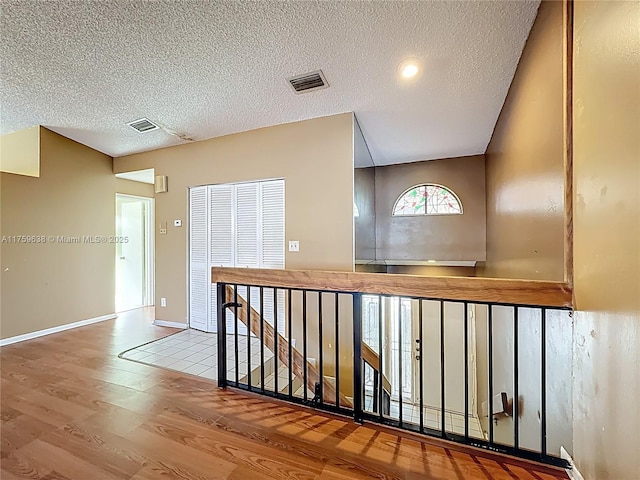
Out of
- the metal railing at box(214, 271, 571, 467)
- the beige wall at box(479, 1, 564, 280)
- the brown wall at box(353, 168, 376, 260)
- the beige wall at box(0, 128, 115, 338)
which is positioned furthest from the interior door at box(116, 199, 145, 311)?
the beige wall at box(479, 1, 564, 280)

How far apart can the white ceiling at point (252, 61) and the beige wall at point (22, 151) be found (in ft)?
0.50

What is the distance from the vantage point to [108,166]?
4.47 meters

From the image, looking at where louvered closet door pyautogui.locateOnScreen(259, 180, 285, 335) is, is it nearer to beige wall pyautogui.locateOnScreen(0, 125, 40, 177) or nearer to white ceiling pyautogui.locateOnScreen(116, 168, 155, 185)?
white ceiling pyautogui.locateOnScreen(116, 168, 155, 185)

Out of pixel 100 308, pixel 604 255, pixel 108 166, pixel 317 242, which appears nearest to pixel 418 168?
pixel 317 242

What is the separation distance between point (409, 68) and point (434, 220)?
286cm

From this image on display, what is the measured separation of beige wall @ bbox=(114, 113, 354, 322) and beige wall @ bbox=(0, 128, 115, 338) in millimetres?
977

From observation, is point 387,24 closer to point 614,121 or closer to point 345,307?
point 614,121

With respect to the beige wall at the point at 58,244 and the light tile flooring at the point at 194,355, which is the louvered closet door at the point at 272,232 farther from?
the beige wall at the point at 58,244

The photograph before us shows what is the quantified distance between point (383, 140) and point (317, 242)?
1.65m

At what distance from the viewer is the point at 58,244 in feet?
12.7

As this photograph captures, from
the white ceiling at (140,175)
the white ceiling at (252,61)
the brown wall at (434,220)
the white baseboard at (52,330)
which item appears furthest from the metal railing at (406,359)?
the white ceiling at (140,175)

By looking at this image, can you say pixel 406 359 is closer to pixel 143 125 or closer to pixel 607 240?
pixel 607 240

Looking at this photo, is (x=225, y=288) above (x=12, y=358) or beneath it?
above

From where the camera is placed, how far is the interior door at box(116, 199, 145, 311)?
547 centimetres
